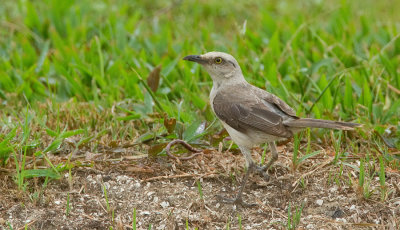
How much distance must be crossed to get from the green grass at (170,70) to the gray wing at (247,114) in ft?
1.13

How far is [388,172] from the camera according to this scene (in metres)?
4.35

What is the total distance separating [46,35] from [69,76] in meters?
1.74

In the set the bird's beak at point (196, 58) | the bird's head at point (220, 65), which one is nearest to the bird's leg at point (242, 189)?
the bird's head at point (220, 65)

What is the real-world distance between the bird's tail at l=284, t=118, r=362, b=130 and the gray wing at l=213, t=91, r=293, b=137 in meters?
0.08

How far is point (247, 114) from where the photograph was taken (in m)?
4.38

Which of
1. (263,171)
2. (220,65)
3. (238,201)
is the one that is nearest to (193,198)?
(238,201)

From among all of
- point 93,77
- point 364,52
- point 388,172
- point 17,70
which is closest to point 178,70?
point 93,77

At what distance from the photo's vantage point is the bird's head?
4.82m

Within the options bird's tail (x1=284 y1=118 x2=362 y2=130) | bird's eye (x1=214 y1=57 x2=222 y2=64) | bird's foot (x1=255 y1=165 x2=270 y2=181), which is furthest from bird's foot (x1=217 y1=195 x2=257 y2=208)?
bird's eye (x1=214 y1=57 x2=222 y2=64)

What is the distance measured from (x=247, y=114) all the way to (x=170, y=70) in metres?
1.94

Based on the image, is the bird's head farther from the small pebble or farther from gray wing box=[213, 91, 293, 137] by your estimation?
the small pebble

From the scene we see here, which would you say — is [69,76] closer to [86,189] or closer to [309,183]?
[86,189]

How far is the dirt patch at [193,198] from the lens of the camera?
3.88m

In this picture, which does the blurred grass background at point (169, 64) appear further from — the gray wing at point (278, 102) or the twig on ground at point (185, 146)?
the gray wing at point (278, 102)
